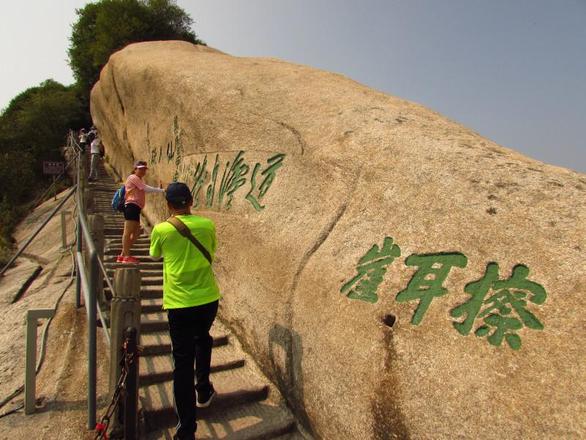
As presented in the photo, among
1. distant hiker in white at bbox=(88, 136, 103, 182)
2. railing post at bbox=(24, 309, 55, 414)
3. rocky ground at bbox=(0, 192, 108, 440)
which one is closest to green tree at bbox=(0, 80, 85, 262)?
distant hiker in white at bbox=(88, 136, 103, 182)

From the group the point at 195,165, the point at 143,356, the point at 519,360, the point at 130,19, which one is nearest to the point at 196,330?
the point at 143,356

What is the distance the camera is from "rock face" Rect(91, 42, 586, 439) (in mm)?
2424

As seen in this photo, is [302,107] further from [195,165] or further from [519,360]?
[519,360]

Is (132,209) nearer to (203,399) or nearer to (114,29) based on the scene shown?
(203,399)

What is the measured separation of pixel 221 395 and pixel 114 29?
24.9 m

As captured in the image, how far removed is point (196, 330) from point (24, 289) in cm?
518

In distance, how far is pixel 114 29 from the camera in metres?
23.0

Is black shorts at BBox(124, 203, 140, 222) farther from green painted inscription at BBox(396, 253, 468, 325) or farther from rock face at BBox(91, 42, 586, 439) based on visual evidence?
green painted inscription at BBox(396, 253, 468, 325)

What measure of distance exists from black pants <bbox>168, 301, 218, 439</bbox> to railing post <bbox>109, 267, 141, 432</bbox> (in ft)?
0.96

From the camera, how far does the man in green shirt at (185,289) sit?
3.01 metres

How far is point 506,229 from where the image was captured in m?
2.85

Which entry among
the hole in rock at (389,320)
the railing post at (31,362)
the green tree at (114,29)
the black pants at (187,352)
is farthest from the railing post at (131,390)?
the green tree at (114,29)

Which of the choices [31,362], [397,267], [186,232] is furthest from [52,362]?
[397,267]

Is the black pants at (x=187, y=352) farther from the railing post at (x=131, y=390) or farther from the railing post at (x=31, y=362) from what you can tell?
the railing post at (x=31, y=362)
